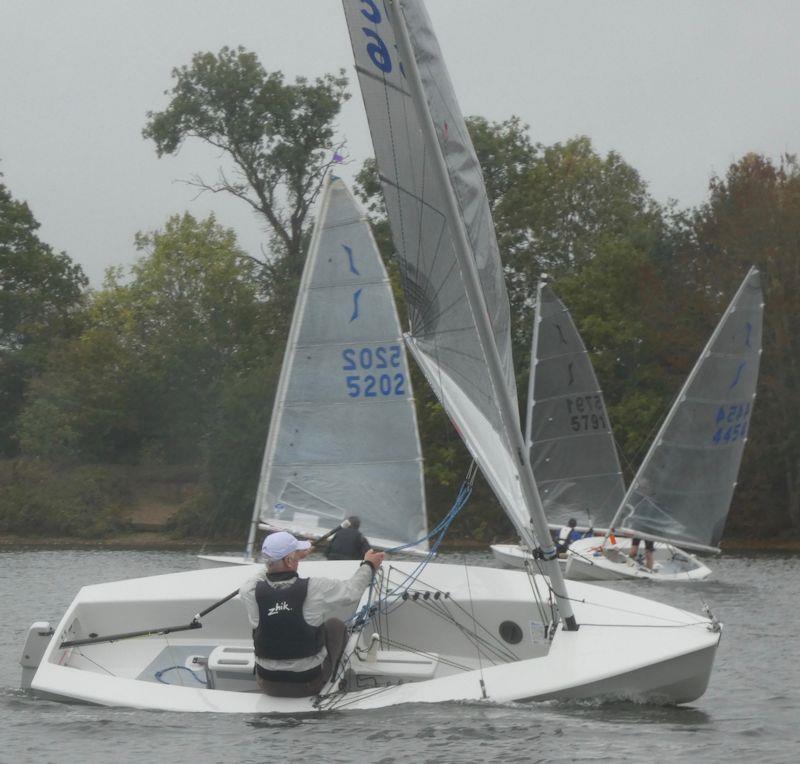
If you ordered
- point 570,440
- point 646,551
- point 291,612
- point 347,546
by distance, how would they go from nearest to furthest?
point 291,612, point 347,546, point 646,551, point 570,440

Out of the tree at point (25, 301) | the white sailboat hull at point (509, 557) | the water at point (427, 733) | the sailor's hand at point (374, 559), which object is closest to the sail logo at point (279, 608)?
the sailor's hand at point (374, 559)

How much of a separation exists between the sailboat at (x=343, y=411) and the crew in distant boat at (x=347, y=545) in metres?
1.43

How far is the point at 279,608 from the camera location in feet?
32.6

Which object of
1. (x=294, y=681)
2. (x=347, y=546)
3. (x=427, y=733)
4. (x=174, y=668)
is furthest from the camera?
(x=347, y=546)

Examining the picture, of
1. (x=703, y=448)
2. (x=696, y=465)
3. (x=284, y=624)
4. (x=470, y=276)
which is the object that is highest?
(x=470, y=276)

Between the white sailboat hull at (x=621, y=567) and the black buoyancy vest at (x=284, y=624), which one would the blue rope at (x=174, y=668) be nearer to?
the black buoyancy vest at (x=284, y=624)

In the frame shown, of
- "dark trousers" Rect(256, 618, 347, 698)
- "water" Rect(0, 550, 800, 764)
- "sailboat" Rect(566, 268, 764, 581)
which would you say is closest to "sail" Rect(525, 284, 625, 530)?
"sailboat" Rect(566, 268, 764, 581)

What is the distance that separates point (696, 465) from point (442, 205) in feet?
65.1

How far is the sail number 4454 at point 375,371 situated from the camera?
55.4 ft

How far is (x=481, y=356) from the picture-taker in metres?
10.8

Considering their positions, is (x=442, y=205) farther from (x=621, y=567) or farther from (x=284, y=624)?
(x=621, y=567)

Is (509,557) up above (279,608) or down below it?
below

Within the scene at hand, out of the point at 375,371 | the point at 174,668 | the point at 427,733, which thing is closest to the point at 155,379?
the point at 375,371

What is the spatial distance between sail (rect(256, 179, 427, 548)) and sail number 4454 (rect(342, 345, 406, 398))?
11 mm
